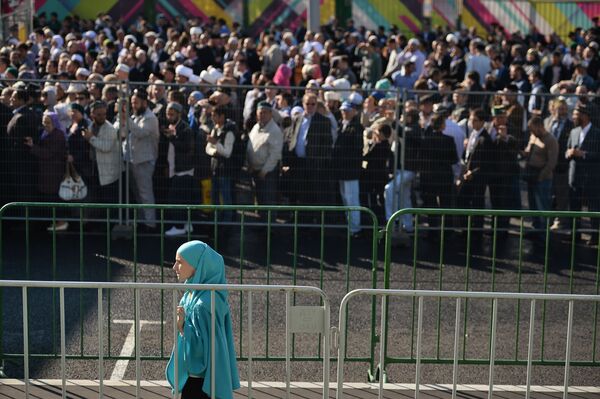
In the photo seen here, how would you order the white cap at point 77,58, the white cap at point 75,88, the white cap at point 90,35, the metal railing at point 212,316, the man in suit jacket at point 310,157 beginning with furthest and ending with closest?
the white cap at point 90,35
the white cap at point 77,58
the white cap at point 75,88
the man in suit jacket at point 310,157
the metal railing at point 212,316

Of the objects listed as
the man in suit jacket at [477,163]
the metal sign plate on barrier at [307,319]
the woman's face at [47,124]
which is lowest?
the metal sign plate on barrier at [307,319]

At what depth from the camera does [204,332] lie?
19.4 ft

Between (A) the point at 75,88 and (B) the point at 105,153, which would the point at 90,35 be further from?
(B) the point at 105,153

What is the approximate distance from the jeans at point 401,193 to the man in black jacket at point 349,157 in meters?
0.42

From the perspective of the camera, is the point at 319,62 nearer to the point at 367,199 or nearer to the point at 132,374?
the point at 367,199

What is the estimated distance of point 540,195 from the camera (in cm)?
1298

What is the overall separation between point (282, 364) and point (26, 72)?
11.0 metres

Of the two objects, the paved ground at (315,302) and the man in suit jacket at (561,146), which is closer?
the paved ground at (315,302)

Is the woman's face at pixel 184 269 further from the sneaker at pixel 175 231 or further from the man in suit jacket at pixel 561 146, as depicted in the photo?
the man in suit jacket at pixel 561 146

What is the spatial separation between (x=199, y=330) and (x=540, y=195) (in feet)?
26.3

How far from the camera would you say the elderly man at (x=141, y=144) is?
41.4 feet

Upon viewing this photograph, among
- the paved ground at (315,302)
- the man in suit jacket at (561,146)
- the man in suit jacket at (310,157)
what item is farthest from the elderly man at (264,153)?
the man in suit jacket at (561,146)

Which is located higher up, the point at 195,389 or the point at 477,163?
the point at 477,163

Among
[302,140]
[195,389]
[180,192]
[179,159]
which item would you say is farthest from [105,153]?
[195,389]
